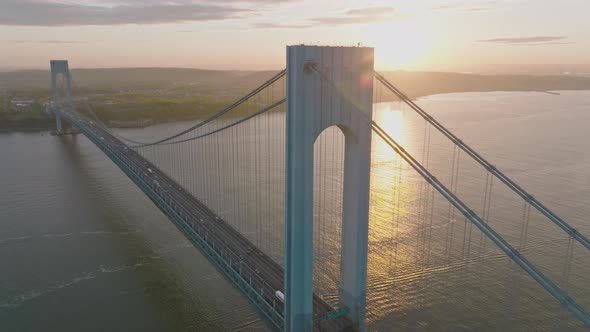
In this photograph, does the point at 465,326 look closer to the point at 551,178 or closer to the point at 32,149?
the point at 551,178

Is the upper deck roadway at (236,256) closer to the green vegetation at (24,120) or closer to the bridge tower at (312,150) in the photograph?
the bridge tower at (312,150)

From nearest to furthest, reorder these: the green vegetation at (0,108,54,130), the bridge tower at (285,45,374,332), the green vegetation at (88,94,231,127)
A: the bridge tower at (285,45,374,332)
the green vegetation at (0,108,54,130)
the green vegetation at (88,94,231,127)

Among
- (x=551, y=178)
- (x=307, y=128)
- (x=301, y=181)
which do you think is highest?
(x=307, y=128)

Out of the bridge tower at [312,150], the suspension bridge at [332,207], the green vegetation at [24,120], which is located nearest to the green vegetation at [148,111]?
the green vegetation at [24,120]

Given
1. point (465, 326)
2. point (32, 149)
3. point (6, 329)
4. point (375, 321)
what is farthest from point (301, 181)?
point (32, 149)

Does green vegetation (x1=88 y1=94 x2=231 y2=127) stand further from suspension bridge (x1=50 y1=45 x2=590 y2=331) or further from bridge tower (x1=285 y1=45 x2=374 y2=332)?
bridge tower (x1=285 y1=45 x2=374 y2=332)

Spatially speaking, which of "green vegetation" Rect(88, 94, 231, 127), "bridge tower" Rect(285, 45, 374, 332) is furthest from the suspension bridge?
"green vegetation" Rect(88, 94, 231, 127)
